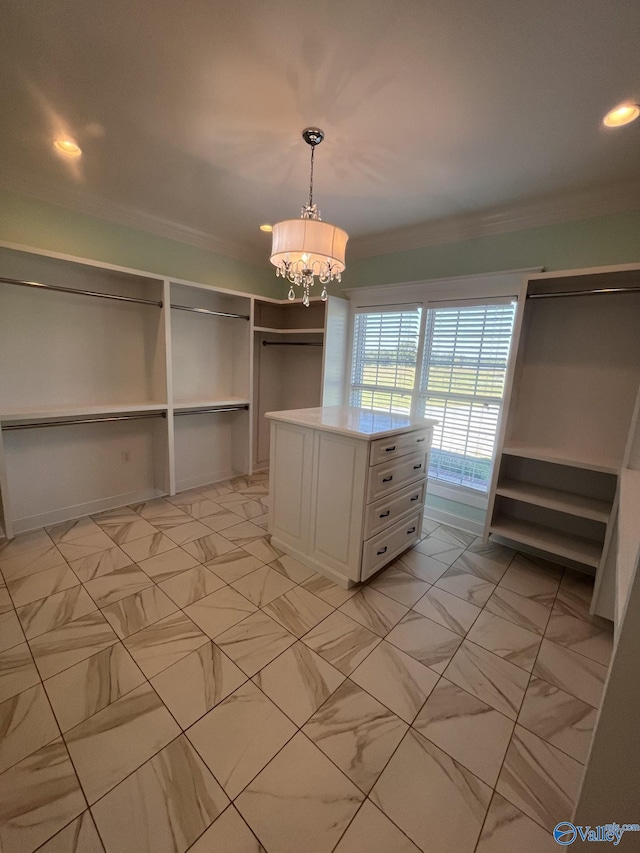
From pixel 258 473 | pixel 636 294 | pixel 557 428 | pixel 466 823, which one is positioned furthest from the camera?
pixel 258 473

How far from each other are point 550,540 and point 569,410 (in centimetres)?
97

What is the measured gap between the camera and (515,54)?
1.33 meters

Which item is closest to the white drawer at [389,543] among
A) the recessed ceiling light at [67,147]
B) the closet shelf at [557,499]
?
the closet shelf at [557,499]

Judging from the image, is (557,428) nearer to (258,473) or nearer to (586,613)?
(586,613)

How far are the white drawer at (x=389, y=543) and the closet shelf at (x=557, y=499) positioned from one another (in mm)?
692

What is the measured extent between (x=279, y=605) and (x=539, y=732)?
1.34 meters

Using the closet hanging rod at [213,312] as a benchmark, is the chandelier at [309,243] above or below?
above

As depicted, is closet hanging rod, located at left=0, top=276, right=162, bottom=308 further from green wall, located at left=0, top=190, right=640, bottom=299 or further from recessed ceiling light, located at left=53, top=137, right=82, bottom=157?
recessed ceiling light, located at left=53, top=137, right=82, bottom=157

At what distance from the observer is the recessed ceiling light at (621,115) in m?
1.56

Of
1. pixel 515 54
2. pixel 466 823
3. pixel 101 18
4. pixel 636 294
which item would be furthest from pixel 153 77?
pixel 466 823

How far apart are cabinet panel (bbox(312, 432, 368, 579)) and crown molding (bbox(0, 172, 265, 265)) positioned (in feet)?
8.46

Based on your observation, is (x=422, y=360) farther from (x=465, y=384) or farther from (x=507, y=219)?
(x=507, y=219)

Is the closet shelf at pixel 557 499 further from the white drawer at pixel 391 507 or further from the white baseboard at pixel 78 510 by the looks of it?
the white baseboard at pixel 78 510

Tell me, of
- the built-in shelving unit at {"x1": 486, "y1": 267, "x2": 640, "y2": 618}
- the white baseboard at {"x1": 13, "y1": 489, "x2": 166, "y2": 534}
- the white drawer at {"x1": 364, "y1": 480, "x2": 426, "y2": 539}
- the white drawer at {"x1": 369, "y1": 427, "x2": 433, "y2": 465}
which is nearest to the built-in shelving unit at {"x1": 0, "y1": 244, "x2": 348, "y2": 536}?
the white baseboard at {"x1": 13, "y1": 489, "x2": 166, "y2": 534}
